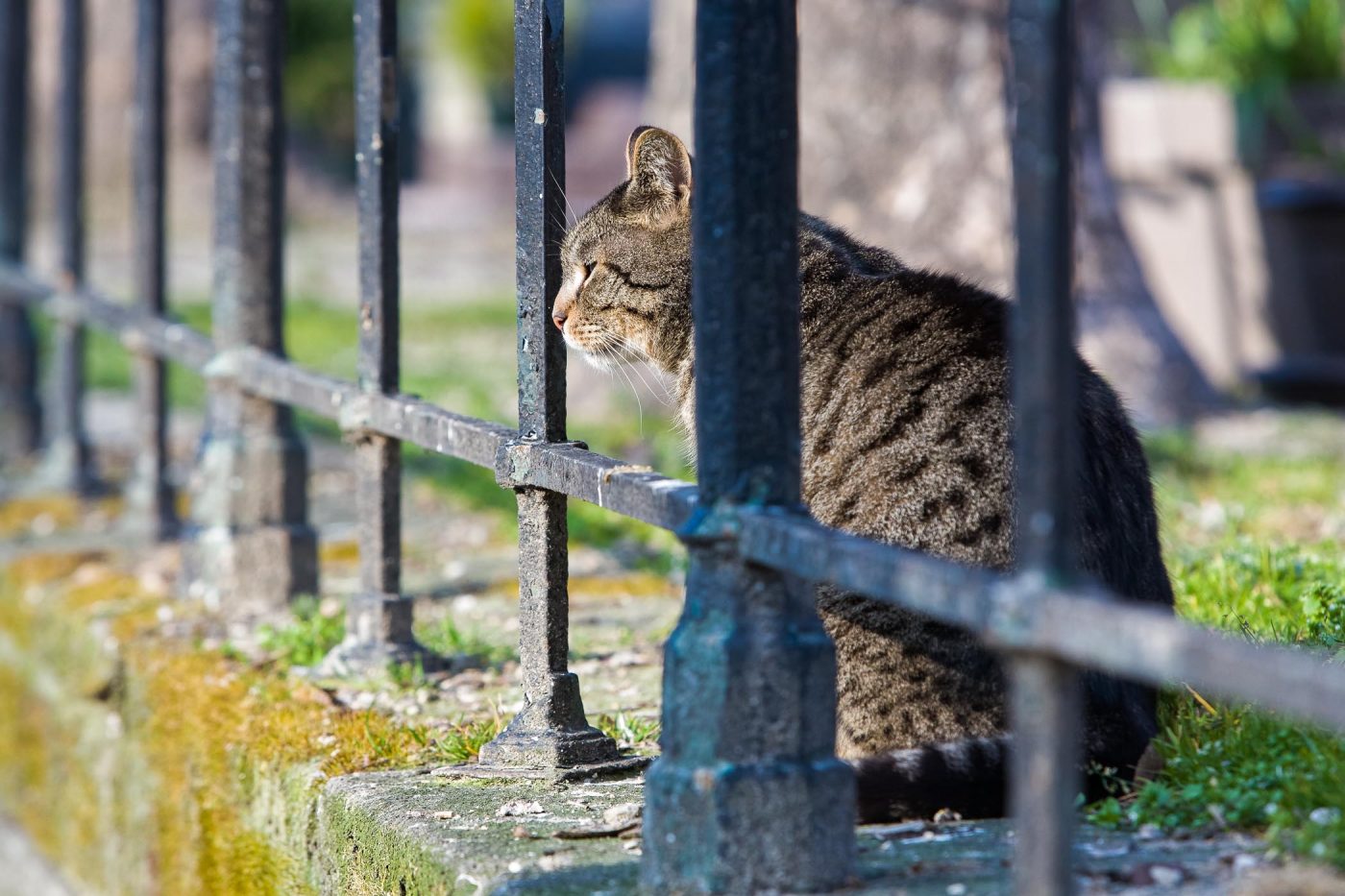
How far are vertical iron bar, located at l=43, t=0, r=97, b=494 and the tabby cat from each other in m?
3.27

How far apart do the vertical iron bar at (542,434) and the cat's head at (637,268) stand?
19.5 inches

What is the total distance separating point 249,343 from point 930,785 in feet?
7.97

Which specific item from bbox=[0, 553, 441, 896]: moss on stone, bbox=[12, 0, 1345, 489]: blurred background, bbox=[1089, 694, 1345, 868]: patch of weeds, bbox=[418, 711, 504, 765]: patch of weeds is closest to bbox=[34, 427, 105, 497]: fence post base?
bbox=[0, 553, 441, 896]: moss on stone

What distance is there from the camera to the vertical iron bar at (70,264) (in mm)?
5742

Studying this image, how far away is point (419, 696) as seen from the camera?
3.27 meters

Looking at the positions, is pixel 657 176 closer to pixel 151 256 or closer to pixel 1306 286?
pixel 151 256

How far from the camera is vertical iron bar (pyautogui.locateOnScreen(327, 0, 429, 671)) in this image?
10.7ft

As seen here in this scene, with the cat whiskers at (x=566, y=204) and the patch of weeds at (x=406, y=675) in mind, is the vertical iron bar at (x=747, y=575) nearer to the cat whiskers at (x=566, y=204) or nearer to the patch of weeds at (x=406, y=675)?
the cat whiskers at (x=566, y=204)

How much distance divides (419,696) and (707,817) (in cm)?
140

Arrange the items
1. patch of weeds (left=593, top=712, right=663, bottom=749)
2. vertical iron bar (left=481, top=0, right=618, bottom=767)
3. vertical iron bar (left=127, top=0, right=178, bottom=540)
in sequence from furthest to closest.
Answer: vertical iron bar (left=127, top=0, right=178, bottom=540) → patch of weeds (left=593, top=712, right=663, bottom=749) → vertical iron bar (left=481, top=0, right=618, bottom=767)

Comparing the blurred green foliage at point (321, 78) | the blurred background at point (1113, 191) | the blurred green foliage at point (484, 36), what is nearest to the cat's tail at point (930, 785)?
the blurred background at point (1113, 191)

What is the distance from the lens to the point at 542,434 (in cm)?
269

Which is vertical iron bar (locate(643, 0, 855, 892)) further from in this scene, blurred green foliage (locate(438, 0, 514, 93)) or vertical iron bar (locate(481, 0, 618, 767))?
blurred green foliage (locate(438, 0, 514, 93))

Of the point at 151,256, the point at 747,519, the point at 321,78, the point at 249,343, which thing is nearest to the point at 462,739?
the point at 747,519
